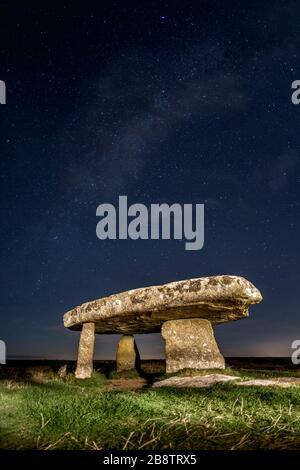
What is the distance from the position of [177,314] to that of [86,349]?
4.04m

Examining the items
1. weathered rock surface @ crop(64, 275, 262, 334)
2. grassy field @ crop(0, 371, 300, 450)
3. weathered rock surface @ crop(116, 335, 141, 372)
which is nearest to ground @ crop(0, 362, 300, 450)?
grassy field @ crop(0, 371, 300, 450)

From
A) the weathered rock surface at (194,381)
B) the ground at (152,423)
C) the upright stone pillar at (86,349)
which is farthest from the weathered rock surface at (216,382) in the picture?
the upright stone pillar at (86,349)

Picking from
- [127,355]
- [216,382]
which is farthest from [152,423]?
[127,355]

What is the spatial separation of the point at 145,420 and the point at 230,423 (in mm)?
1057

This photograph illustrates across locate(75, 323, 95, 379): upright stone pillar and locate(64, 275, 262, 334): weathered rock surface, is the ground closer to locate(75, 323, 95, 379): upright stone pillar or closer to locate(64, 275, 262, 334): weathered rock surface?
locate(64, 275, 262, 334): weathered rock surface

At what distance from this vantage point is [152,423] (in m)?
4.62

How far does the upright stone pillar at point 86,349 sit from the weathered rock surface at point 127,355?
6.95 ft

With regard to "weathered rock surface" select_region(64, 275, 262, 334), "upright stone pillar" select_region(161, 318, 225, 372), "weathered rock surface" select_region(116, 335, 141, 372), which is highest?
"weathered rock surface" select_region(64, 275, 262, 334)

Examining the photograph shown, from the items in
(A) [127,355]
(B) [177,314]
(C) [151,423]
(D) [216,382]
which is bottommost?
(A) [127,355]

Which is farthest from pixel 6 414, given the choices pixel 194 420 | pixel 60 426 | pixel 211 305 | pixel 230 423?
pixel 211 305

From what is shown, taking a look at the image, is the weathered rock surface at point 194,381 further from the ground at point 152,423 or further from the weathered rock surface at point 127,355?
the weathered rock surface at point 127,355

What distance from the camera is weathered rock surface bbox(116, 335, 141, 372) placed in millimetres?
16328

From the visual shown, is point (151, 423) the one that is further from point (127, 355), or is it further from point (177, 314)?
point (127, 355)

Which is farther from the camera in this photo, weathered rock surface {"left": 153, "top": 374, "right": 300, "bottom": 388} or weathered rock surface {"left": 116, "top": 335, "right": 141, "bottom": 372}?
weathered rock surface {"left": 116, "top": 335, "right": 141, "bottom": 372}
